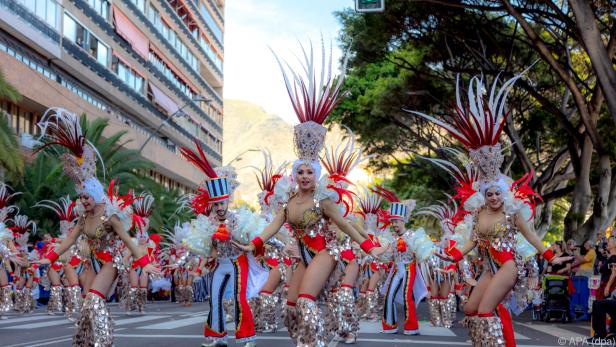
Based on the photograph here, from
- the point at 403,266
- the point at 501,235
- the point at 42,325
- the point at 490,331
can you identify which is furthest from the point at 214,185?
the point at 42,325

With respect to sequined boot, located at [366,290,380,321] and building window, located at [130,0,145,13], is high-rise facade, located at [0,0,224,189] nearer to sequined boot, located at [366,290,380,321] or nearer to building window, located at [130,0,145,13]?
building window, located at [130,0,145,13]

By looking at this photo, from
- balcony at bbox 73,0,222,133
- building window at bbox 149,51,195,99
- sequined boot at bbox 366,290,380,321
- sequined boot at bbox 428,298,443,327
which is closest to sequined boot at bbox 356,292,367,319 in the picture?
sequined boot at bbox 366,290,380,321

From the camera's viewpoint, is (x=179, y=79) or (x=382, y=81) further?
(x=179, y=79)

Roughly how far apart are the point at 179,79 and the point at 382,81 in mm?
37288

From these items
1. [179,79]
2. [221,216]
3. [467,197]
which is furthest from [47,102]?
[179,79]

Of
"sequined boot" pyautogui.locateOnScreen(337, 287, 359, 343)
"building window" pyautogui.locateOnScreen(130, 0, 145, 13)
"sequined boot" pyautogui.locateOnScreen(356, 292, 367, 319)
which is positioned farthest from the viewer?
"building window" pyautogui.locateOnScreen(130, 0, 145, 13)

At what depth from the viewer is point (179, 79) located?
66312 millimetres

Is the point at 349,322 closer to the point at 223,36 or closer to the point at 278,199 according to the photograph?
the point at 278,199

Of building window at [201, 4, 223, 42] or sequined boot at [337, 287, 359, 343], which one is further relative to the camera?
building window at [201, 4, 223, 42]

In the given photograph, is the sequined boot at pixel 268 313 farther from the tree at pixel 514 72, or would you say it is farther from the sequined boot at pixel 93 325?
the tree at pixel 514 72

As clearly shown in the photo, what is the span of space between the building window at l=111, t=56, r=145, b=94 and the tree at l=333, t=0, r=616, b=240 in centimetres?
1746

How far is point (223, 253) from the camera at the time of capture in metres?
10.2

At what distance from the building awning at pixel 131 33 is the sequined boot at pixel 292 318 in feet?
133

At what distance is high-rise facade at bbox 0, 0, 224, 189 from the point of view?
32.6 meters
